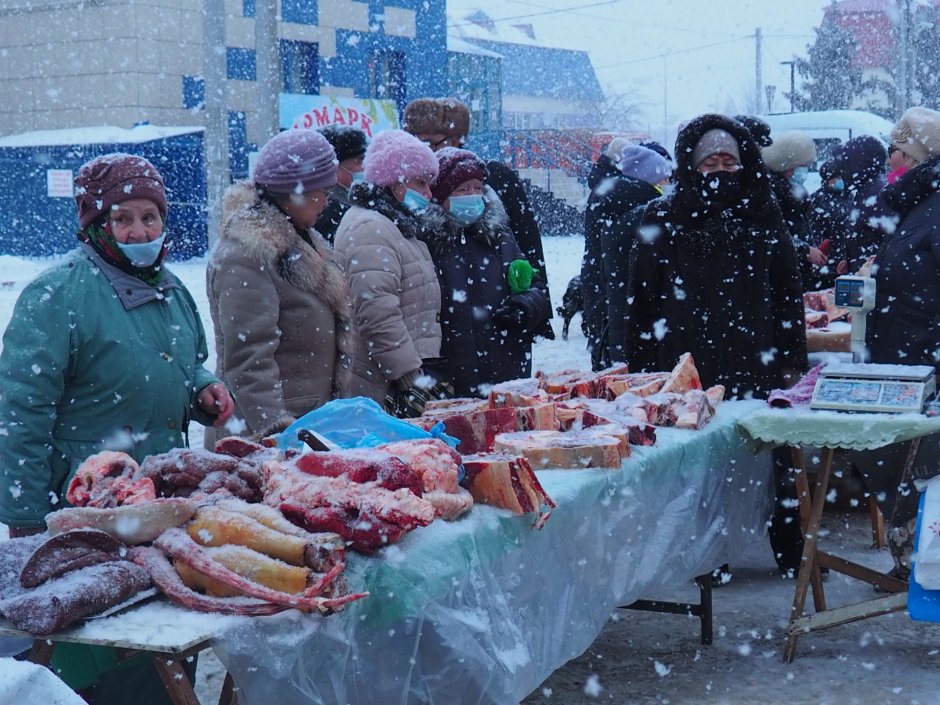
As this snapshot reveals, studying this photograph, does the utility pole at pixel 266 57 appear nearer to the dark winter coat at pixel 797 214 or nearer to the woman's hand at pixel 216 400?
the dark winter coat at pixel 797 214

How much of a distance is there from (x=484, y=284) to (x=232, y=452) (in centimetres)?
218

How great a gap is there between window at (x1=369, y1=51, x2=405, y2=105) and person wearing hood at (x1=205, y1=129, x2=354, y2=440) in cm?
2161

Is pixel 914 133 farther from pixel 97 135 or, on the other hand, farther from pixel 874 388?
pixel 97 135

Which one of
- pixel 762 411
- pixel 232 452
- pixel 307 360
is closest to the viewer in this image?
pixel 232 452

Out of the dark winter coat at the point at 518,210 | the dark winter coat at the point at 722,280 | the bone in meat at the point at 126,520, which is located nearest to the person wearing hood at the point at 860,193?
the dark winter coat at the point at 518,210

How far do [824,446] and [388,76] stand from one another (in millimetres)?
22063

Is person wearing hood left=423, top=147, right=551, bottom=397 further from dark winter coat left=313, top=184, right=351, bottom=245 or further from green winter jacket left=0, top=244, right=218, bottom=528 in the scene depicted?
green winter jacket left=0, top=244, right=218, bottom=528

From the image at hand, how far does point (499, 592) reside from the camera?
3053 mm

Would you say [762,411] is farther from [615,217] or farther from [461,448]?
[615,217]

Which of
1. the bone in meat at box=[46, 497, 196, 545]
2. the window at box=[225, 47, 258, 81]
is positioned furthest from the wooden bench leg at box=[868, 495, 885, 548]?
the window at box=[225, 47, 258, 81]

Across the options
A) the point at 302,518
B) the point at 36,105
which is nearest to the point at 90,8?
the point at 36,105

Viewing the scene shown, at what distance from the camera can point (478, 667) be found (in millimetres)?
2896

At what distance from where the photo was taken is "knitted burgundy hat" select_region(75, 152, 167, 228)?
3.25 metres

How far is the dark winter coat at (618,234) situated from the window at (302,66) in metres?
17.5
